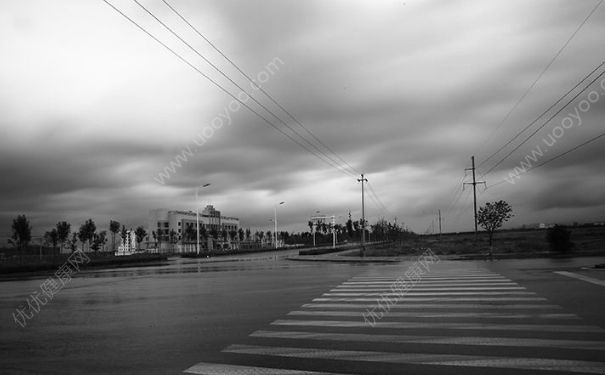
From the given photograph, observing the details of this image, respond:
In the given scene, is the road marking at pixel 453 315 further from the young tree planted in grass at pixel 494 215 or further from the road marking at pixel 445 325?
the young tree planted in grass at pixel 494 215

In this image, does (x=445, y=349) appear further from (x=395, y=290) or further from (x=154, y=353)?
(x=395, y=290)

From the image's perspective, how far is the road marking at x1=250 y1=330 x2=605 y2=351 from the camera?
759 cm

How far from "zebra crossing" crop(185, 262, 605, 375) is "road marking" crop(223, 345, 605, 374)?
0.01 meters

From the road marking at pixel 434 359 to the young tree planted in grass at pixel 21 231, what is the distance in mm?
64928

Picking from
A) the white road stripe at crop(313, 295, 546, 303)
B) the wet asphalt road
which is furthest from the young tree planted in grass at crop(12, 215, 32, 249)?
the white road stripe at crop(313, 295, 546, 303)

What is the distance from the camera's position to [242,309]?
12414mm

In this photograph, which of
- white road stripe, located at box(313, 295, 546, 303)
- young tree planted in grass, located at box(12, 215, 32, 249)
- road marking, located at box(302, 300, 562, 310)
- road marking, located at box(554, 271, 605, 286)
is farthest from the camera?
young tree planted in grass, located at box(12, 215, 32, 249)

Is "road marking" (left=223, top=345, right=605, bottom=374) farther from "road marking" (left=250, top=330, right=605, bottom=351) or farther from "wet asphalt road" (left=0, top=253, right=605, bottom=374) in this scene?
"road marking" (left=250, top=330, right=605, bottom=351)

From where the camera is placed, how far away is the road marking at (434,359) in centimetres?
645

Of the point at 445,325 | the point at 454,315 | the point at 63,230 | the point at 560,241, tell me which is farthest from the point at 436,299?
the point at 63,230

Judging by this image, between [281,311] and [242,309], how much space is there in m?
1.20

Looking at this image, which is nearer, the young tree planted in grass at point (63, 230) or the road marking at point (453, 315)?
the road marking at point (453, 315)

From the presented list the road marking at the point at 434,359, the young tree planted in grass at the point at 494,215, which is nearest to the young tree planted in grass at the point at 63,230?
the young tree planted in grass at the point at 494,215

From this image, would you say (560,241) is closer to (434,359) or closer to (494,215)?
(494,215)
